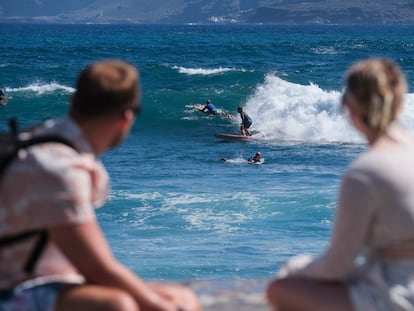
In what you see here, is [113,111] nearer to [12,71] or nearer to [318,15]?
[12,71]

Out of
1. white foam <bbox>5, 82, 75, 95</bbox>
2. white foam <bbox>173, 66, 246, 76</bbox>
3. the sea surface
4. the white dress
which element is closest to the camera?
the white dress

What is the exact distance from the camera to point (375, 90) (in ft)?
8.84

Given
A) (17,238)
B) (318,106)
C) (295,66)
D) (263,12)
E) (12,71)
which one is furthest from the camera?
(263,12)

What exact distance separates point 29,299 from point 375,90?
1144 mm

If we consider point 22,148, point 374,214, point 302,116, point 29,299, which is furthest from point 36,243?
point 302,116

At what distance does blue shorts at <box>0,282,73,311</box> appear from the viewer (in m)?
2.63

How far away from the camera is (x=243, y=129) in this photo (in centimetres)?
2391

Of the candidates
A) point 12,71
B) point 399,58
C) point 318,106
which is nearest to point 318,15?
point 399,58

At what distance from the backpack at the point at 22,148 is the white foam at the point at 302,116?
65.5 ft

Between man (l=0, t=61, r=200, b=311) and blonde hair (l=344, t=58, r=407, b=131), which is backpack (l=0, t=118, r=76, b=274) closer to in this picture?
man (l=0, t=61, r=200, b=311)

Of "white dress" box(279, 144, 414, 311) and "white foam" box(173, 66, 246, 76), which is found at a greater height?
"white dress" box(279, 144, 414, 311)

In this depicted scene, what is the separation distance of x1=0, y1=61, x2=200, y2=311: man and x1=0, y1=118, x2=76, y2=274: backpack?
1 centimetres

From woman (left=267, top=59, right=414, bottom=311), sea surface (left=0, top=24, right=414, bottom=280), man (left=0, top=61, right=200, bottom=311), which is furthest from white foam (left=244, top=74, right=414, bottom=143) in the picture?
man (left=0, top=61, right=200, bottom=311)

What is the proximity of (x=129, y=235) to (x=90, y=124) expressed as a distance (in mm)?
9810
